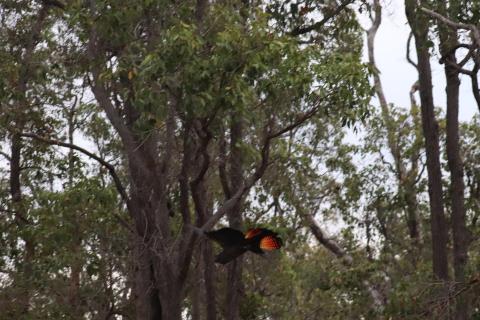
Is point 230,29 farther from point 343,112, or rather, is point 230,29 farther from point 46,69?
point 46,69

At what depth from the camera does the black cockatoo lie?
10.6 m

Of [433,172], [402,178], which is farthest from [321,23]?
[402,178]

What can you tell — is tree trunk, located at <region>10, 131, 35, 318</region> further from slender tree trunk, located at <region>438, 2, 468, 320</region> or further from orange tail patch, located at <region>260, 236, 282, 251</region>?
slender tree trunk, located at <region>438, 2, 468, 320</region>

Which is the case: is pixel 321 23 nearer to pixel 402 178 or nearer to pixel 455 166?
pixel 455 166

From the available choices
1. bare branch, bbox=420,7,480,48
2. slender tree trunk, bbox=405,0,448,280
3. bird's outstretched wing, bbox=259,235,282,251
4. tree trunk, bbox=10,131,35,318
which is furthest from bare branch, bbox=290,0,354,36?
tree trunk, bbox=10,131,35,318

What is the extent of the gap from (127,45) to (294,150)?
16.9ft

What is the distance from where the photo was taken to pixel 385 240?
1830 centimetres

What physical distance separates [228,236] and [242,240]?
159 millimetres

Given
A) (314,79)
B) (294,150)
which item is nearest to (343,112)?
(314,79)

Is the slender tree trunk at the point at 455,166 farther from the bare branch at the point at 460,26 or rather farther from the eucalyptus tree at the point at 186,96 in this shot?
the eucalyptus tree at the point at 186,96

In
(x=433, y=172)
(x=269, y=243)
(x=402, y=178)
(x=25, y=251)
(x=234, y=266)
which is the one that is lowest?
(x=269, y=243)

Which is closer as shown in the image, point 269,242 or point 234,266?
point 269,242

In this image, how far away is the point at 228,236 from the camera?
10.7 m

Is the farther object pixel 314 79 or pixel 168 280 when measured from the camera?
pixel 168 280
